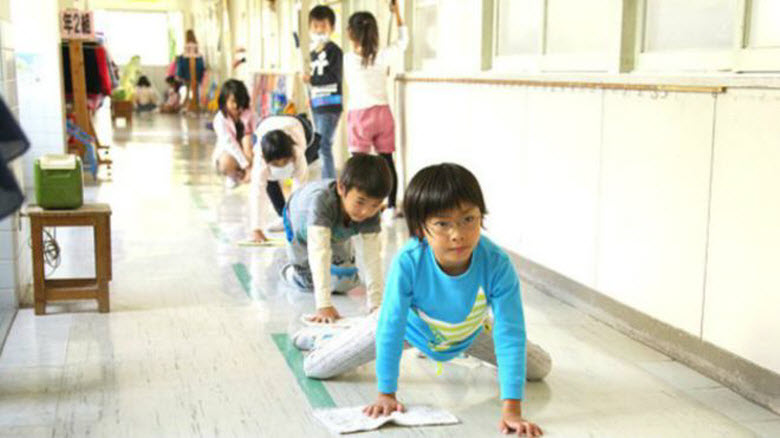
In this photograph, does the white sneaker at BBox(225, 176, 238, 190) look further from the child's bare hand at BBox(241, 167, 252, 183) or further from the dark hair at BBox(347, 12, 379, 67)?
the dark hair at BBox(347, 12, 379, 67)

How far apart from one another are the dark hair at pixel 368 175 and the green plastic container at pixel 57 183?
40.4 inches

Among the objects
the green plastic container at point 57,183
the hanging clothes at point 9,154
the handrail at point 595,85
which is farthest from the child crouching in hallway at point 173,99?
the hanging clothes at point 9,154

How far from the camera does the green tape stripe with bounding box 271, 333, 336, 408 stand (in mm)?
2494

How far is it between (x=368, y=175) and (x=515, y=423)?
1002 millimetres

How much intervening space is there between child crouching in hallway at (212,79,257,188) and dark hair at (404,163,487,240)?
378cm

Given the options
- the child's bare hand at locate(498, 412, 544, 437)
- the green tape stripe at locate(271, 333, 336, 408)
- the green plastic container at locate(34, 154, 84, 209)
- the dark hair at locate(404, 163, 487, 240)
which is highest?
the dark hair at locate(404, 163, 487, 240)

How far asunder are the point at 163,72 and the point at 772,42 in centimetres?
2065

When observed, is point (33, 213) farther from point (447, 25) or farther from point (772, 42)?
point (447, 25)

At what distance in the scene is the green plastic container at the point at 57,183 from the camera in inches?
126

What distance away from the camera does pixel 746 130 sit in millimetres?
2561

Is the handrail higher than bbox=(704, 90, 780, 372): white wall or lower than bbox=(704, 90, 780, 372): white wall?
higher

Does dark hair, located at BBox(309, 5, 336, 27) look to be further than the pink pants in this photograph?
Yes

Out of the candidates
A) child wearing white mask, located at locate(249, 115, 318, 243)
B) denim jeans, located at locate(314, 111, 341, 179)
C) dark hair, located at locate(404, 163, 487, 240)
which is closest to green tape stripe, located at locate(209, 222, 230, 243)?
child wearing white mask, located at locate(249, 115, 318, 243)

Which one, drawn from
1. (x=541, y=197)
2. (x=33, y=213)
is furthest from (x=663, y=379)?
(x=33, y=213)
